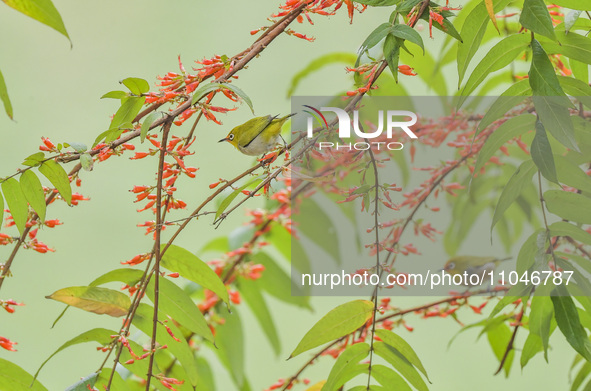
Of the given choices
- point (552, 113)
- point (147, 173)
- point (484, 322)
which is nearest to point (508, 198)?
point (552, 113)

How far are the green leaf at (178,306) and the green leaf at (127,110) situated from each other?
96mm

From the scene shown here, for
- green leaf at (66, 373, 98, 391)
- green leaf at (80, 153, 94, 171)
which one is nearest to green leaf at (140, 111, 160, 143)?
green leaf at (80, 153, 94, 171)

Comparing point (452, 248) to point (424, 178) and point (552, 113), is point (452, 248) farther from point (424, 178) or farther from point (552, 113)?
point (552, 113)

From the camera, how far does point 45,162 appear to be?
30 centimetres

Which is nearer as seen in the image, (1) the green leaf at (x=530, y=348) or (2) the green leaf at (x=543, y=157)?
(2) the green leaf at (x=543, y=157)

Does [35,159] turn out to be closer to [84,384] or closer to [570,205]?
[84,384]

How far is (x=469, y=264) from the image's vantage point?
0.54 m

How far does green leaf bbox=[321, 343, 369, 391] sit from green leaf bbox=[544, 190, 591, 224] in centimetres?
14

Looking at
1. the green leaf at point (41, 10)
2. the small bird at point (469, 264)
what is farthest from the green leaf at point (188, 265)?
the small bird at point (469, 264)

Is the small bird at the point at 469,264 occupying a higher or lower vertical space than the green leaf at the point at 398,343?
higher

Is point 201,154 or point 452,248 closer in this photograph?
Answer: point 452,248

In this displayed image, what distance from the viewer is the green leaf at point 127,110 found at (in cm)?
33

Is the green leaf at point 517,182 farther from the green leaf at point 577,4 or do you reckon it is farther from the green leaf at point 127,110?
the green leaf at point 127,110

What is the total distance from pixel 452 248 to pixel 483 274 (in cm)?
16
